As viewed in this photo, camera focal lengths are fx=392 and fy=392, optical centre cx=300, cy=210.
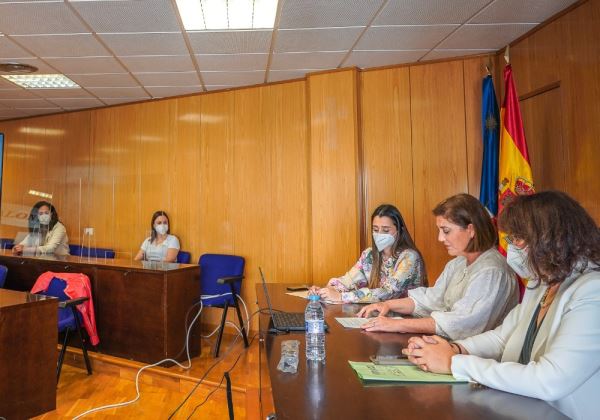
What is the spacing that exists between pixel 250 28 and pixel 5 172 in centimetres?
484

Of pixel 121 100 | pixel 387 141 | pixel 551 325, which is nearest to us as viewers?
pixel 551 325

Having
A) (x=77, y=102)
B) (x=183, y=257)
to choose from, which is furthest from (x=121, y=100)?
(x=183, y=257)

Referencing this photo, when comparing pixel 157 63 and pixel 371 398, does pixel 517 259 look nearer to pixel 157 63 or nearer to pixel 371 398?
pixel 371 398

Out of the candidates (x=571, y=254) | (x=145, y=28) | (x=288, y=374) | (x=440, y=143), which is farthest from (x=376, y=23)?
(x=288, y=374)

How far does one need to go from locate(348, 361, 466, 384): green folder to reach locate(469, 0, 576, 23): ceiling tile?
254 centimetres

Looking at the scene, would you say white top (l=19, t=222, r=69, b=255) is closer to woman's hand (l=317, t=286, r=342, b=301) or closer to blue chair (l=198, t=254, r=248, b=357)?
blue chair (l=198, t=254, r=248, b=357)

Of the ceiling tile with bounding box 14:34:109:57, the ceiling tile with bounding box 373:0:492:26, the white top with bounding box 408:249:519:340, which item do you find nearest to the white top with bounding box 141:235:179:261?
the ceiling tile with bounding box 14:34:109:57

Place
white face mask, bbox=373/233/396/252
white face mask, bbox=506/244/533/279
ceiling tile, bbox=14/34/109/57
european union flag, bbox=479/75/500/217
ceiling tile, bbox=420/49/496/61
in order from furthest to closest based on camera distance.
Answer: ceiling tile, bbox=420/49/496/61
european union flag, bbox=479/75/500/217
ceiling tile, bbox=14/34/109/57
white face mask, bbox=373/233/396/252
white face mask, bbox=506/244/533/279

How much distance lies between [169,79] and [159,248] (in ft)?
5.75

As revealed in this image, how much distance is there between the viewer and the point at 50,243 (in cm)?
418

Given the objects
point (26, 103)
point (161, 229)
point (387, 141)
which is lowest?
point (161, 229)

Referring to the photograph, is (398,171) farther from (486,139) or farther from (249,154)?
(249,154)

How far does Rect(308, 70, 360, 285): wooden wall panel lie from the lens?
364 cm

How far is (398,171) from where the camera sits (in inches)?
143
